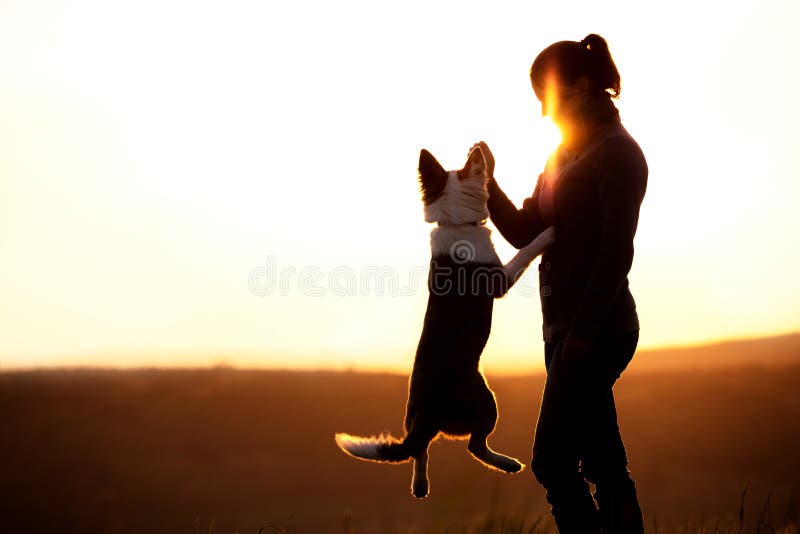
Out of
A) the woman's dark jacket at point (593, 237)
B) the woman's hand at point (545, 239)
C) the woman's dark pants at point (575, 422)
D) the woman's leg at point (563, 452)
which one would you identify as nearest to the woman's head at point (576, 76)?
the woman's dark jacket at point (593, 237)

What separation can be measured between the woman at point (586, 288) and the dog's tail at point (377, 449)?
61 cm

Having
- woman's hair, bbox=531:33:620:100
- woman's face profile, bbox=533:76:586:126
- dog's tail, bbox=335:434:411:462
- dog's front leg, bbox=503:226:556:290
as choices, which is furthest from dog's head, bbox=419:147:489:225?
dog's tail, bbox=335:434:411:462

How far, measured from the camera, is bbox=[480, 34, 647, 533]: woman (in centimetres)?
341

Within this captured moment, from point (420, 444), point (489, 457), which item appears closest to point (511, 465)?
point (489, 457)

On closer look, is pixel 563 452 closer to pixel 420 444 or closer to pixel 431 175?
pixel 420 444

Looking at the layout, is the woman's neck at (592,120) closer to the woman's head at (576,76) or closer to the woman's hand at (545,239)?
the woman's head at (576,76)

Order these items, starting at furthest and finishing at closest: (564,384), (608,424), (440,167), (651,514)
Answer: (651,514)
(440,167)
(608,424)
(564,384)

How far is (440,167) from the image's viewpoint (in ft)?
13.3

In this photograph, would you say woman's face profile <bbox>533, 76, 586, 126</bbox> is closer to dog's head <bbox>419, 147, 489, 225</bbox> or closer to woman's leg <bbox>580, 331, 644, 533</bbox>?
dog's head <bbox>419, 147, 489, 225</bbox>

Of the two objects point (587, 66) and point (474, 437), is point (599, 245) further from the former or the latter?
point (474, 437)

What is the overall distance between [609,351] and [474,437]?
77 cm

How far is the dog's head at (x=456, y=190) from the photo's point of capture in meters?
3.97

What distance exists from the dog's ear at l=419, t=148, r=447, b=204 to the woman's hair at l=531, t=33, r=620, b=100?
69cm

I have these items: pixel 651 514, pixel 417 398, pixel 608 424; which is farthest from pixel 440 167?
pixel 651 514
